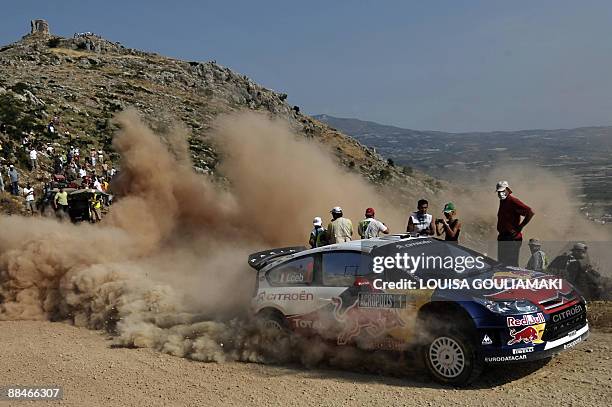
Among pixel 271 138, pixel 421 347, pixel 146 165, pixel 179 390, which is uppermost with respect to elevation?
pixel 271 138

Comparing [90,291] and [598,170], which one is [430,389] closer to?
[90,291]

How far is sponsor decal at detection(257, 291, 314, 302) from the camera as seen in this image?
7.04 metres

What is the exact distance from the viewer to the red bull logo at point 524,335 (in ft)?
18.7

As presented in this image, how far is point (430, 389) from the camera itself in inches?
234

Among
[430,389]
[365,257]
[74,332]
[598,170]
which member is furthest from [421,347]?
[598,170]

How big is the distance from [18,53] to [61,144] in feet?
152

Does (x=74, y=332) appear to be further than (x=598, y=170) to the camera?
No

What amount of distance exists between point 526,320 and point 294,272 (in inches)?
115

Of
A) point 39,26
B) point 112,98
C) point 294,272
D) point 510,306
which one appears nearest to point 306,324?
point 294,272

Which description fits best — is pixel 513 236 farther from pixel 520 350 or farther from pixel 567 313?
pixel 520 350

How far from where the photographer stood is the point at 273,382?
21.5 ft

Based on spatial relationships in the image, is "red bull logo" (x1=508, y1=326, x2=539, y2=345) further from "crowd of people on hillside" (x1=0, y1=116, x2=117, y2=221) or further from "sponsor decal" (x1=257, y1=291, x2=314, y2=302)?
"crowd of people on hillside" (x1=0, y1=116, x2=117, y2=221)

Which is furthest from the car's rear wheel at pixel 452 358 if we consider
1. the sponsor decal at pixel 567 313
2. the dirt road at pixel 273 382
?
the sponsor decal at pixel 567 313

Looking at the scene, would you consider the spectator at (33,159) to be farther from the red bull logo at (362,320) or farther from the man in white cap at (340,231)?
the red bull logo at (362,320)
